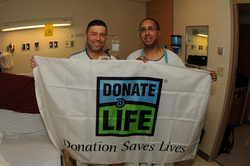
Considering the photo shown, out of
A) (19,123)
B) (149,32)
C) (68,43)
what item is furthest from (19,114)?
(68,43)

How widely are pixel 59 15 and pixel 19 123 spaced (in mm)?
1964

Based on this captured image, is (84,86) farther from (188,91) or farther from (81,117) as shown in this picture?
(188,91)

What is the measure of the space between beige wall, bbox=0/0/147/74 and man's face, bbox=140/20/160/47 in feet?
6.24

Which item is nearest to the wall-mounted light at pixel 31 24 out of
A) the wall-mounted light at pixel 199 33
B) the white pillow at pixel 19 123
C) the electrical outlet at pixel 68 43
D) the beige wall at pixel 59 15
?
the beige wall at pixel 59 15

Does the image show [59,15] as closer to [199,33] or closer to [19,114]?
[19,114]

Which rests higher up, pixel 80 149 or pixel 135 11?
pixel 135 11

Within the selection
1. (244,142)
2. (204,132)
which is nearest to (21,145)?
(204,132)

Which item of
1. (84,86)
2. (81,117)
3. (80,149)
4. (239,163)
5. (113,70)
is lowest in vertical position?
(239,163)

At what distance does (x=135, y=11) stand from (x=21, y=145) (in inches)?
124

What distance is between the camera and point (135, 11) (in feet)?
12.9

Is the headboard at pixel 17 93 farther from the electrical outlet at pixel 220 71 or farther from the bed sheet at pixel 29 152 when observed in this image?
the electrical outlet at pixel 220 71

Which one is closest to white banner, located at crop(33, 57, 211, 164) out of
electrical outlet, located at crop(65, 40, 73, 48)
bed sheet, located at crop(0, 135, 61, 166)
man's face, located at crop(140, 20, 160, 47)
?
bed sheet, located at crop(0, 135, 61, 166)

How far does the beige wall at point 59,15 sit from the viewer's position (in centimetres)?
312

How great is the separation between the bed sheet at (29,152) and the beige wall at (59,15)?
5.87 feet
